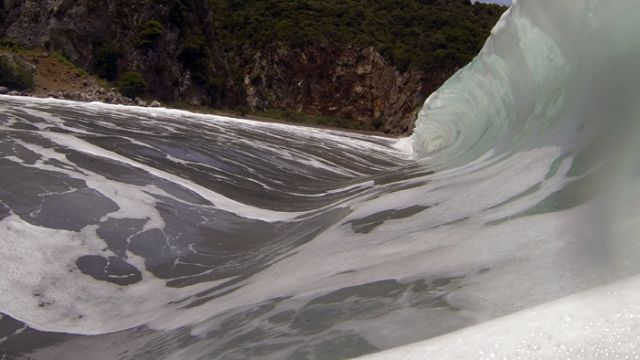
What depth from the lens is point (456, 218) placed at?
3.43m

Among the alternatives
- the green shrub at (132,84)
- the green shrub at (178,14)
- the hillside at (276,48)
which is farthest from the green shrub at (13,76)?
the green shrub at (178,14)

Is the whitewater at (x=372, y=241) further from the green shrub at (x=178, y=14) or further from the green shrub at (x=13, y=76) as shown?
the green shrub at (x=178, y=14)

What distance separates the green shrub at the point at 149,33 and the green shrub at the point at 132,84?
249 cm

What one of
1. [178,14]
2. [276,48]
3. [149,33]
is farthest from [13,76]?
[276,48]

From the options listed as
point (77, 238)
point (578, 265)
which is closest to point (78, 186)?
point (77, 238)

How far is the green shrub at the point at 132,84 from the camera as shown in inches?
1334

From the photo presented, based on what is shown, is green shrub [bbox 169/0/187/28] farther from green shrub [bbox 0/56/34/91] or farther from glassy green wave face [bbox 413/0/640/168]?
glassy green wave face [bbox 413/0/640/168]

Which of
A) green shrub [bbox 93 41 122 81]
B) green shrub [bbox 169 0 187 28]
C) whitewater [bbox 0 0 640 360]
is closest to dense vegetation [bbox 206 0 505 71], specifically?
green shrub [bbox 169 0 187 28]

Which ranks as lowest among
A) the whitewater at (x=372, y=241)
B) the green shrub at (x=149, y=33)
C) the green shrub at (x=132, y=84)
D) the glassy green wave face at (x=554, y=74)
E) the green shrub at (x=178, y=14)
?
the green shrub at (x=132, y=84)

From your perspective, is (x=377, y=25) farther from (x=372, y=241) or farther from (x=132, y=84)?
(x=372, y=241)

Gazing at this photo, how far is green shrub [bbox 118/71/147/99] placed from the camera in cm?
3388

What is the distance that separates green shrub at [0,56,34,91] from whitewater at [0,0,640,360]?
21381 millimetres

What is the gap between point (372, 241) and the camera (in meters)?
3.61

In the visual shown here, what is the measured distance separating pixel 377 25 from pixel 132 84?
23.2 meters
